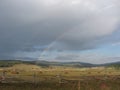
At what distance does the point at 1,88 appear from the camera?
31203 mm

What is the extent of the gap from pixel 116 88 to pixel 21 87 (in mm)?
Answer: 10107

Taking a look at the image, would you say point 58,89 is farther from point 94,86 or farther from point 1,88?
point 1,88

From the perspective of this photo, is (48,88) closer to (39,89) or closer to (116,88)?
(39,89)

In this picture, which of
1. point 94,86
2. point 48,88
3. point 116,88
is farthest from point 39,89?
point 116,88

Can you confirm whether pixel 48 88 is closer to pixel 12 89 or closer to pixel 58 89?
pixel 58 89

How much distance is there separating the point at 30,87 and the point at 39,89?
4.37 ft

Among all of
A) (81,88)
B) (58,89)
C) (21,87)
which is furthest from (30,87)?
(81,88)

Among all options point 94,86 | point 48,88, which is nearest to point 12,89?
point 48,88

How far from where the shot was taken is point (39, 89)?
1242 inches

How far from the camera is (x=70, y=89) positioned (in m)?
31.5

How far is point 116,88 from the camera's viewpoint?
3234 centimetres

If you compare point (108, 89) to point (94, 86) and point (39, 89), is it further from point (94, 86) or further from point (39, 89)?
point (39, 89)

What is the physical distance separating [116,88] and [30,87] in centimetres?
914

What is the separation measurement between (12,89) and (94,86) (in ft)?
28.4
